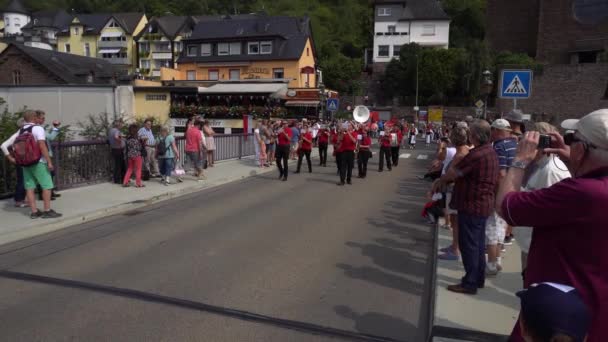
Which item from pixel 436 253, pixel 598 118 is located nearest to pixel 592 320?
pixel 598 118

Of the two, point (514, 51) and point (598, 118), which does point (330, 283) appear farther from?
point (514, 51)

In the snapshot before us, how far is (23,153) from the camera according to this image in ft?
26.1

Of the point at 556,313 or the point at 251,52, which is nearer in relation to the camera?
the point at 556,313

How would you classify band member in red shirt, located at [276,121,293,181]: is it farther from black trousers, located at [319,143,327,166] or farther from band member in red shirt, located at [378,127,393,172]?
band member in red shirt, located at [378,127,393,172]

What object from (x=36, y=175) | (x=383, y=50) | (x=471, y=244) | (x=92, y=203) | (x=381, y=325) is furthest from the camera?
(x=383, y=50)

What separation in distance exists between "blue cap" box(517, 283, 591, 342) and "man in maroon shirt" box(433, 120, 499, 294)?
2.97 m

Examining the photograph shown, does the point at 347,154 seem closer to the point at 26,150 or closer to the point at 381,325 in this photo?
the point at 26,150

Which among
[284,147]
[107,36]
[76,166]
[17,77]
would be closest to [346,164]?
[284,147]

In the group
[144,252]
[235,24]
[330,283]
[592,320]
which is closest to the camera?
[592,320]

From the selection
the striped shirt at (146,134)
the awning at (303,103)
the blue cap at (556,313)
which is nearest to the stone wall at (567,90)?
the awning at (303,103)

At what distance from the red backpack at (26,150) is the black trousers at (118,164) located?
4.36m

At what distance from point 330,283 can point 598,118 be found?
3946 mm

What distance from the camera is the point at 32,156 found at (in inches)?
315

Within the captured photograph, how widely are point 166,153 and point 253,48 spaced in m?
39.6
